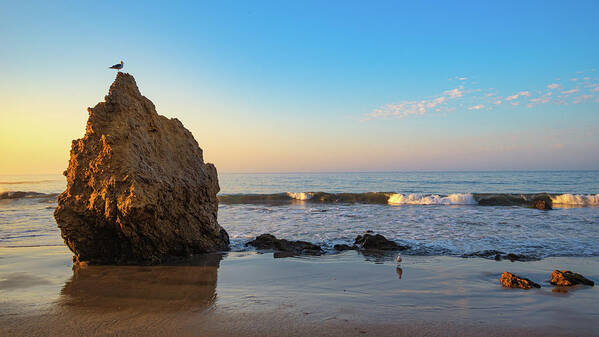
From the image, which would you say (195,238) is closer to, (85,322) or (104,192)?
(104,192)

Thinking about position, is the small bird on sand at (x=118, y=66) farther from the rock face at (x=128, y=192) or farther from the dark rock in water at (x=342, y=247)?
the dark rock in water at (x=342, y=247)

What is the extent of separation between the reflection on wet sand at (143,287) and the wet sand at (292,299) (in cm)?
1

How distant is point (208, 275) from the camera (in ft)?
17.5

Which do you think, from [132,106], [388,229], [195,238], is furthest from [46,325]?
[388,229]

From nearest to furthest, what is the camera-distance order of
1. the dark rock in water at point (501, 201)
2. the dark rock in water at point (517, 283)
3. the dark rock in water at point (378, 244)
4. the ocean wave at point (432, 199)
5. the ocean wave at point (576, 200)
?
the dark rock in water at point (517, 283) < the dark rock in water at point (378, 244) < the dark rock in water at point (501, 201) < the ocean wave at point (576, 200) < the ocean wave at point (432, 199)

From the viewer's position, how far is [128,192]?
18.2 ft

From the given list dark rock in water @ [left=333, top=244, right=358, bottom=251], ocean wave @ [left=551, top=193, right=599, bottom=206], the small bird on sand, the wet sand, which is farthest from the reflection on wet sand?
ocean wave @ [left=551, top=193, right=599, bottom=206]

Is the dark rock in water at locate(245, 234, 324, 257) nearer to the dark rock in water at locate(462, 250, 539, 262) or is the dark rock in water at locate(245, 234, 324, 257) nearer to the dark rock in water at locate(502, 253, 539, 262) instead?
the dark rock in water at locate(462, 250, 539, 262)

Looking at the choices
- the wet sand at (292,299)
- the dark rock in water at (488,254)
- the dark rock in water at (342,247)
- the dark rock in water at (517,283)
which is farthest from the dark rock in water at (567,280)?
the dark rock in water at (342,247)

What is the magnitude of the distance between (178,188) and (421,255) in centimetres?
517

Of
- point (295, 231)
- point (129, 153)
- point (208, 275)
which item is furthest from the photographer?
point (295, 231)

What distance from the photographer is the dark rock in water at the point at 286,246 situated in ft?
24.0

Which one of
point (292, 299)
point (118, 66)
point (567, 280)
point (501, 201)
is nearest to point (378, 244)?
point (567, 280)

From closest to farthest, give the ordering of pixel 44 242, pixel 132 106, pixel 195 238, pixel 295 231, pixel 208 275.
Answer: pixel 208 275
pixel 132 106
pixel 195 238
pixel 44 242
pixel 295 231
